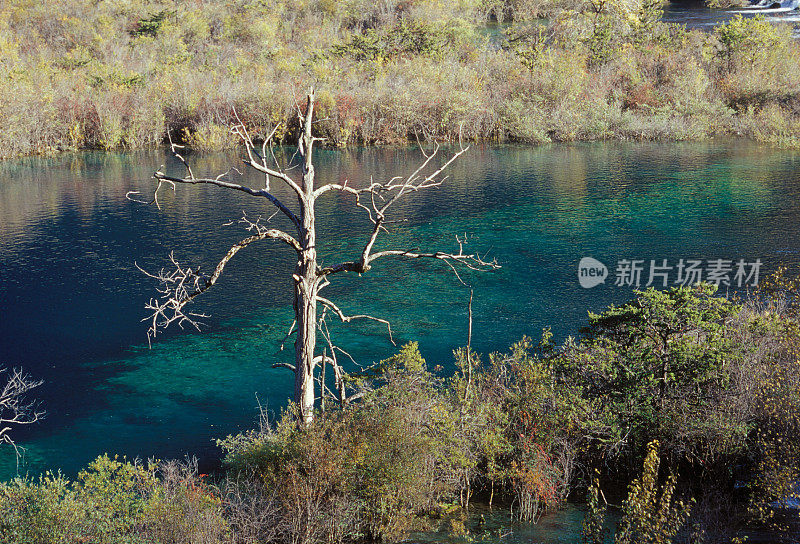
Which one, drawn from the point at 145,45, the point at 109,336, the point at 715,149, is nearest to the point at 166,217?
the point at 109,336

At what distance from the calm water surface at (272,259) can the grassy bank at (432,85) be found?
4765 mm

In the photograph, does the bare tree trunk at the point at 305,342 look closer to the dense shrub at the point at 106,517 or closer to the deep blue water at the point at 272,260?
the dense shrub at the point at 106,517

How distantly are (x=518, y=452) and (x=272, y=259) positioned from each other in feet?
62.8

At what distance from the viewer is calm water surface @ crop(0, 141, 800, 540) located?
20.3m

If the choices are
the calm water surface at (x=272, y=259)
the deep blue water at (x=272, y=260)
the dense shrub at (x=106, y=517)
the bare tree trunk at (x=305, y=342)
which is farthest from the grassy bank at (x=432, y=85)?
the dense shrub at (x=106, y=517)

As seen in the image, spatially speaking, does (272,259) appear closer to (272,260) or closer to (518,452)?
(272,260)

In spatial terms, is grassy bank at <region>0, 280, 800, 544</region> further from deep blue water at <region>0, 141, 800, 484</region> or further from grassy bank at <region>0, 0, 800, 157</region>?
grassy bank at <region>0, 0, 800, 157</region>

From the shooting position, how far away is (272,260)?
31594 millimetres

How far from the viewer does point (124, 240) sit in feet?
115

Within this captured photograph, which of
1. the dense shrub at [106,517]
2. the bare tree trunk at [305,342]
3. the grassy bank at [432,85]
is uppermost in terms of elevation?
the grassy bank at [432,85]

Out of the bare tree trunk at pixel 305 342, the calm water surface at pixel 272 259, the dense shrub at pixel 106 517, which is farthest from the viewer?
the calm water surface at pixel 272 259

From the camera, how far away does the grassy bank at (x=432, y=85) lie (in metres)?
56.4

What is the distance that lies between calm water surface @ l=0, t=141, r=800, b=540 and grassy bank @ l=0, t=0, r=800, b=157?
476 centimetres

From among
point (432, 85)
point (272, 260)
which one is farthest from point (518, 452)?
point (432, 85)
